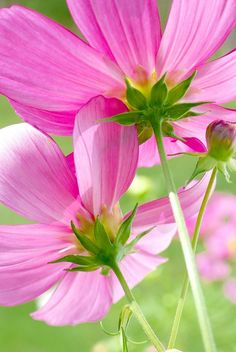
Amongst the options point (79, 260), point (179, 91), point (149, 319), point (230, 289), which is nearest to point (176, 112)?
point (179, 91)

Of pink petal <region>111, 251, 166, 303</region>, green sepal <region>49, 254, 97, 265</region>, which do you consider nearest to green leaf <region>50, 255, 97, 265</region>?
green sepal <region>49, 254, 97, 265</region>

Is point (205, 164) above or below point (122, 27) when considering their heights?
below

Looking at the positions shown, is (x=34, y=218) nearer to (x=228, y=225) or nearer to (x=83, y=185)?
(x=83, y=185)

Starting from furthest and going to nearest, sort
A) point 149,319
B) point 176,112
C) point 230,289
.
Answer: point 230,289, point 149,319, point 176,112

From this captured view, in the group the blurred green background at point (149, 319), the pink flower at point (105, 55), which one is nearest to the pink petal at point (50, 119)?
the pink flower at point (105, 55)

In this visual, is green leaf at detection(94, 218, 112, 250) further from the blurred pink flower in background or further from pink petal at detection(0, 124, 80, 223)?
the blurred pink flower in background

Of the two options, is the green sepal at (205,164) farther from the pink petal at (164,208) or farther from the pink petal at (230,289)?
the pink petal at (230,289)

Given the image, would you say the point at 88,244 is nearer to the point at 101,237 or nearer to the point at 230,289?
the point at 101,237
